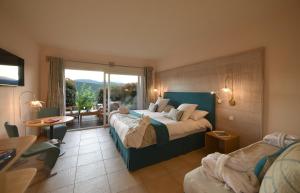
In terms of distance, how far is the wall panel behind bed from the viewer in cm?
255

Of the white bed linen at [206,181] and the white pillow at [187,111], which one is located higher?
the white pillow at [187,111]

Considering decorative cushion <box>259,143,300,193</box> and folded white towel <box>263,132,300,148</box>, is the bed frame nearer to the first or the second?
folded white towel <box>263,132,300,148</box>

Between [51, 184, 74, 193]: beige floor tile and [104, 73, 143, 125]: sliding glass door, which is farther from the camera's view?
[104, 73, 143, 125]: sliding glass door

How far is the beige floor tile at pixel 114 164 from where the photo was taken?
2.40 meters

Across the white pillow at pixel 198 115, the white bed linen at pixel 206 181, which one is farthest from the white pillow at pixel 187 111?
the white bed linen at pixel 206 181

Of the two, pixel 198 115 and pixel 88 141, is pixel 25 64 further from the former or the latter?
pixel 198 115

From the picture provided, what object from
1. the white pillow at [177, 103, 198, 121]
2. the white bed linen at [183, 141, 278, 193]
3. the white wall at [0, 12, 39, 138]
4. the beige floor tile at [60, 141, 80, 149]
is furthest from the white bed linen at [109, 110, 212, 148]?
the white wall at [0, 12, 39, 138]

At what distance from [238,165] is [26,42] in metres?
4.73

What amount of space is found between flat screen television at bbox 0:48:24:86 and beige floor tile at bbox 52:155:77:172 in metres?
1.68

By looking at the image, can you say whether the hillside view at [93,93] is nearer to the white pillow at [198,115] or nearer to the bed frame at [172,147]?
the bed frame at [172,147]

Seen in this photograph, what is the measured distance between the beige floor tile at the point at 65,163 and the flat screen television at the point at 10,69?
1679 mm

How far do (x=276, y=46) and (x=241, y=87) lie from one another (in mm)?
874

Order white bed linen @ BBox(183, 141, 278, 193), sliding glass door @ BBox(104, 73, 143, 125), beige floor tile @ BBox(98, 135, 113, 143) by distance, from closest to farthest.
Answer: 1. white bed linen @ BBox(183, 141, 278, 193)
2. beige floor tile @ BBox(98, 135, 113, 143)
3. sliding glass door @ BBox(104, 73, 143, 125)

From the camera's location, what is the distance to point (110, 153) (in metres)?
2.99
